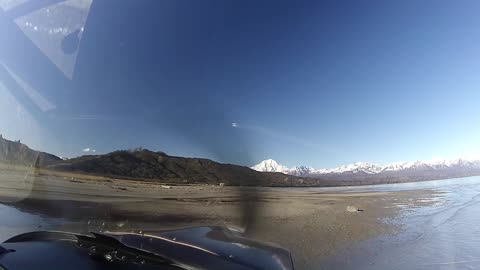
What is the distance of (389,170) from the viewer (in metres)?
5.58

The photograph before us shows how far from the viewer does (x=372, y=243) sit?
A: 6.67 meters

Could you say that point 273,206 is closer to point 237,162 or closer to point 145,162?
point 237,162

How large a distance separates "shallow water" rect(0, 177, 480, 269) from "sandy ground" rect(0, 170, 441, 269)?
0.57ft

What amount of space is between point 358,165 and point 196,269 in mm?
2343

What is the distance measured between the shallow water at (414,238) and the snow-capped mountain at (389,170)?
0.67 feet

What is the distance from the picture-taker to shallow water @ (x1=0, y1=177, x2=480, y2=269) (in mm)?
5257

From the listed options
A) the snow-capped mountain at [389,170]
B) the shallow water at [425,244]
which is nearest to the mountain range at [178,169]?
the snow-capped mountain at [389,170]

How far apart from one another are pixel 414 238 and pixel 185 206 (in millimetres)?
4641

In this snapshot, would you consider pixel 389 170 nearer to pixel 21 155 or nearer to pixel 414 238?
pixel 414 238

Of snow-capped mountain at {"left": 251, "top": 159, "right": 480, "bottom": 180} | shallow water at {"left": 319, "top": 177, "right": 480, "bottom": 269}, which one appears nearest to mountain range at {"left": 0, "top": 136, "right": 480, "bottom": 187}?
snow-capped mountain at {"left": 251, "top": 159, "right": 480, "bottom": 180}

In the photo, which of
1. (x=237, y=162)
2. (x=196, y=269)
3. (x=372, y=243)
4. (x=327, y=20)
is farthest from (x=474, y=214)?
(x=196, y=269)

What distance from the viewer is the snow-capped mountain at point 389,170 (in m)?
3.54

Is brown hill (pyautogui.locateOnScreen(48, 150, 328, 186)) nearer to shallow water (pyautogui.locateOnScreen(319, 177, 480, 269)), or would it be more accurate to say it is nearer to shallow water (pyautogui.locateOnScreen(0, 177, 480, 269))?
shallow water (pyautogui.locateOnScreen(0, 177, 480, 269))

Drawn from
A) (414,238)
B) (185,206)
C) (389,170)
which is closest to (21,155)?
(185,206)
